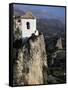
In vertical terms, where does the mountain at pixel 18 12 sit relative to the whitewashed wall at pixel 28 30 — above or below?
above

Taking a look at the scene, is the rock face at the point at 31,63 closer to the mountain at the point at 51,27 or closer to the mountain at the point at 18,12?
the mountain at the point at 51,27

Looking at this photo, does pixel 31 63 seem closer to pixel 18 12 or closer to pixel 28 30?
pixel 28 30

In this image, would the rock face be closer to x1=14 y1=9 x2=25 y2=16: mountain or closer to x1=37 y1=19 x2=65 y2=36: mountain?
x1=37 y1=19 x2=65 y2=36: mountain

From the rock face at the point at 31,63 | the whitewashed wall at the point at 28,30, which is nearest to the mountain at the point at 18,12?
the whitewashed wall at the point at 28,30

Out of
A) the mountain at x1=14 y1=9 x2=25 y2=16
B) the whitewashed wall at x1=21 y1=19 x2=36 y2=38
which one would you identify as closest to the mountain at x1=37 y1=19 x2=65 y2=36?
the whitewashed wall at x1=21 y1=19 x2=36 y2=38

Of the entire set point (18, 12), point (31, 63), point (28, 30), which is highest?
point (18, 12)

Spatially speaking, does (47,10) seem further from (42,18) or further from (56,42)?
(56,42)

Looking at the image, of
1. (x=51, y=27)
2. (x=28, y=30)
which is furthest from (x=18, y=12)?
(x=51, y=27)

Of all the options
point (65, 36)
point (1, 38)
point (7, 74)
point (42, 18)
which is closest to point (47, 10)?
point (42, 18)
